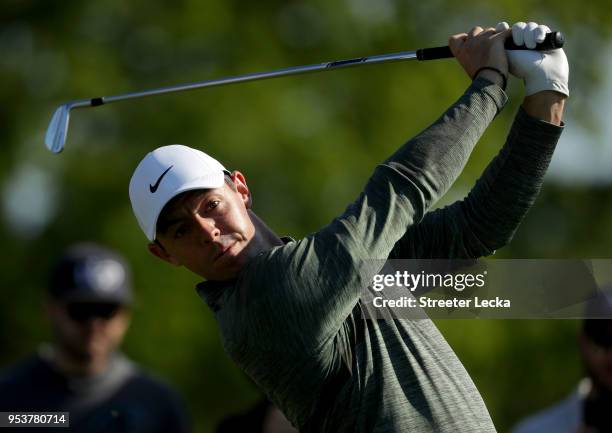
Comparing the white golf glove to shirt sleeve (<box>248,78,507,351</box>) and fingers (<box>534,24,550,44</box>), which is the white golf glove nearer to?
fingers (<box>534,24,550,44</box>)

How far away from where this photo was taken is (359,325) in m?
3.24

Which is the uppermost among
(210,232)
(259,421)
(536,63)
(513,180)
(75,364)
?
(536,63)

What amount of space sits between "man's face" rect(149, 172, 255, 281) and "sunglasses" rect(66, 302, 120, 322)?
2578 mm

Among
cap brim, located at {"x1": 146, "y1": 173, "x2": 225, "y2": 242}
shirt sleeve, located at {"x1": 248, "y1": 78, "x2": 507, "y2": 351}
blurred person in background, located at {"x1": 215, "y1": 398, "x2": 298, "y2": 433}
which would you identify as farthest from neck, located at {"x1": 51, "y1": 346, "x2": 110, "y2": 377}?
shirt sleeve, located at {"x1": 248, "y1": 78, "x2": 507, "y2": 351}

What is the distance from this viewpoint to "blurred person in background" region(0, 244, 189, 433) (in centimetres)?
566

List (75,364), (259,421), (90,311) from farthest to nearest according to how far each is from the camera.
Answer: (90,311), (75,364), (259,421)

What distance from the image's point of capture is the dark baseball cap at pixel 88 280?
5.91m

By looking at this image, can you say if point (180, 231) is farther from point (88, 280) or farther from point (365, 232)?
point (88, 280)

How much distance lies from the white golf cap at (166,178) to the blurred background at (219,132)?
8519 millimetres

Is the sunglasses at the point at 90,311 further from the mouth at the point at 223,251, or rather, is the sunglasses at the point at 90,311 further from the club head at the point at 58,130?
the mouth at the point at 223,251

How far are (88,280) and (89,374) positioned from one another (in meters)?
0.48

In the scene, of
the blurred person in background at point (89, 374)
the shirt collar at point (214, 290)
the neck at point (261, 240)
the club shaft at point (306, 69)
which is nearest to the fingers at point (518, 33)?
the club shaft at point (306, 69)

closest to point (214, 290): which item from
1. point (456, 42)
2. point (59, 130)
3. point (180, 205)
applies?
point (180, 205)

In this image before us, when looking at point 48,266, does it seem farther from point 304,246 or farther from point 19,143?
point 304,246
